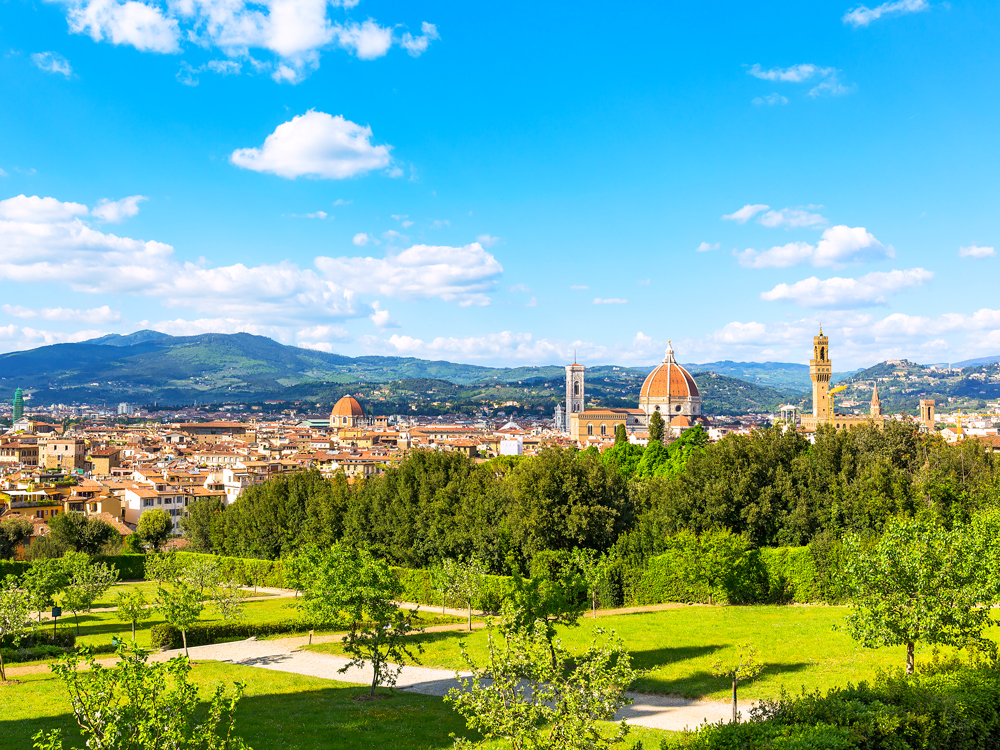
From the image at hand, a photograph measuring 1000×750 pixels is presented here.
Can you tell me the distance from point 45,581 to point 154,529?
27.0 metres

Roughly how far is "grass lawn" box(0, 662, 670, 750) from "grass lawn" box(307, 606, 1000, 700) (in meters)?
3.60

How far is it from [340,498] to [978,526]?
3192 cm

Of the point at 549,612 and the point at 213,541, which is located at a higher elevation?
the point at 549,612

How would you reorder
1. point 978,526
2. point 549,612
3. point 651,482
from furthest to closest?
1. point 651,482
2. point 978,526
3. point 549,612

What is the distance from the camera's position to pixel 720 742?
33.5 feet

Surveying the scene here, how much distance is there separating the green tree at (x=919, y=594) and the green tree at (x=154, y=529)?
5175 cm

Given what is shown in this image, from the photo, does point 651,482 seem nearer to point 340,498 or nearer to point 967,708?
point 340,498

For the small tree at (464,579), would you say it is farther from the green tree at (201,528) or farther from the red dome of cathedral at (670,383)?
the red dome of cathedral at (670,383)

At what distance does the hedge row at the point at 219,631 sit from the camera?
1081 inches

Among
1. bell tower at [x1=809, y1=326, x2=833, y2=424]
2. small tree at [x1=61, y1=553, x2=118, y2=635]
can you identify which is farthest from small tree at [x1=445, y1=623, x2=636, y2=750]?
bell tower at [x1=809, y1=326, x2=833, y2=424]

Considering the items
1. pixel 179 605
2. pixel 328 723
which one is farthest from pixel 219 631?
pixel 328 723

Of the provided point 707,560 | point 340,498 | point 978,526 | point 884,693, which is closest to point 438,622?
point 707,560

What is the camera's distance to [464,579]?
31.3m

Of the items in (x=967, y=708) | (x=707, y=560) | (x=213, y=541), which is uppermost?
(x=967, y=708)
